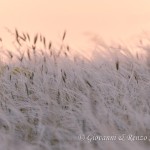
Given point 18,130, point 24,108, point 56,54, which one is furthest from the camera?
point 56,54

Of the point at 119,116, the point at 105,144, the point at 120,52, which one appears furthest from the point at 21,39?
the point at 105,144

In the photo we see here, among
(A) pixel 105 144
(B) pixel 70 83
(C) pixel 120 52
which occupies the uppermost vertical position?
(C) pixel 120 52

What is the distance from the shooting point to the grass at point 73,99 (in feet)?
9.18

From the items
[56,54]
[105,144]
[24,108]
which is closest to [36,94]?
[24,108]

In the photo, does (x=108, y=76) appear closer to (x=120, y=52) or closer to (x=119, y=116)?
(x=120, y=52)

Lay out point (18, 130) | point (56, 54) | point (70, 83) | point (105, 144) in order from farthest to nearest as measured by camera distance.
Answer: point (56, 54) → point (70, 83) → point (18, 130) → point (105, 144)

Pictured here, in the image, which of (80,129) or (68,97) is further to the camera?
(68,97)

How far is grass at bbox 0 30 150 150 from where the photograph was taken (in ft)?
9.18

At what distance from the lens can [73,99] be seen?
3.39 m

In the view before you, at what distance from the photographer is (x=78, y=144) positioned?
8.84 feet

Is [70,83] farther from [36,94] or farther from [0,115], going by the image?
[0,115]

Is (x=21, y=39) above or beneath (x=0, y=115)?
above

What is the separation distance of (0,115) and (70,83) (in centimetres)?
68

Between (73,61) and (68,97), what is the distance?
72cm
